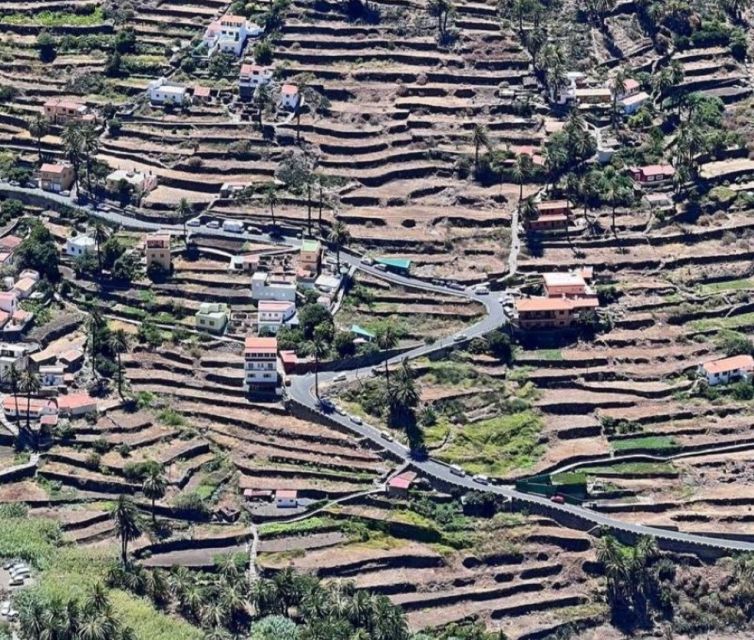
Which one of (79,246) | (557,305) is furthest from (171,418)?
(557,305)

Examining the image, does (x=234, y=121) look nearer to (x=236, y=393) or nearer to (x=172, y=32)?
(x=172, y=32)

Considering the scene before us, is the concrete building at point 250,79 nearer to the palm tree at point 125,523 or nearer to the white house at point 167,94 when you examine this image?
the white house at point 167,94

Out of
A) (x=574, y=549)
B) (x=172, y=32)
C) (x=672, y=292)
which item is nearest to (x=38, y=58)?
(x=172, y=32)

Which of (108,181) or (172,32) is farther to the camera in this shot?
(172,32)

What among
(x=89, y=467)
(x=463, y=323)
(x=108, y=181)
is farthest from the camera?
(x=108, y=181)

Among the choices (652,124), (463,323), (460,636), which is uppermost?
(652,124)

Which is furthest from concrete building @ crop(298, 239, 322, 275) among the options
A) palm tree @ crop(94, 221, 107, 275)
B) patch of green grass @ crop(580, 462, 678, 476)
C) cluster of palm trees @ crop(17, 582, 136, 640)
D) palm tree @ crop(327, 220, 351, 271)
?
cluster of palm trees @ crop(17, 582, 136, 640)
